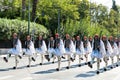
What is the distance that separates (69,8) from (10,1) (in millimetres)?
10786

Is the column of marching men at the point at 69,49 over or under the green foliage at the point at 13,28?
over

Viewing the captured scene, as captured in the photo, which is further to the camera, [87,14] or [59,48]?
[87,14]

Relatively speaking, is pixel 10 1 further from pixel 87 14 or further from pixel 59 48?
pixel 59 48

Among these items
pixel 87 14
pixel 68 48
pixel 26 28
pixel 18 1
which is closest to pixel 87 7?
pixel 87 14

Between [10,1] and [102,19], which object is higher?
[10,1]

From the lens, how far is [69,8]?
7781 cm

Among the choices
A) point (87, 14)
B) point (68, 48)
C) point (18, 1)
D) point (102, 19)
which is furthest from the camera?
point (102, 19)

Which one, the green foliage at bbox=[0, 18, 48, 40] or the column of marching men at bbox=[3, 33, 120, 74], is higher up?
the column of marching men at bbox=[3, 33, 120, 74]

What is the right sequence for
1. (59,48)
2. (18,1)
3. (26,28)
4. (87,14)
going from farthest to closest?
(87,14)
(18,1)
(26,28)
(59,48)

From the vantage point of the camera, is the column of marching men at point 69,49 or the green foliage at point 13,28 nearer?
the column of marching men at point 69,49

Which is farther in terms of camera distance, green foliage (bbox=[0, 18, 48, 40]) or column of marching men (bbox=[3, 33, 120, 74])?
green foliage (bbox=[0, 18, 48, 40])

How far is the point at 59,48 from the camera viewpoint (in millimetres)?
23312

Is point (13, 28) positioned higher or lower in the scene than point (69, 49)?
lower

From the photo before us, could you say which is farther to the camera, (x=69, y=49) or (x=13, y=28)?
(x=13, y=28)
